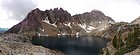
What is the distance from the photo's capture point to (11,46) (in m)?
99.4

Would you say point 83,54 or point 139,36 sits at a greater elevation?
point 139,36

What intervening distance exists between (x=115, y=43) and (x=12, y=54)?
7600 centimetres

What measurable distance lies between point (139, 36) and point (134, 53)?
52350 mm

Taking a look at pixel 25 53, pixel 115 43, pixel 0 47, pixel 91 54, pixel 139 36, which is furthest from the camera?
pixel 91 54

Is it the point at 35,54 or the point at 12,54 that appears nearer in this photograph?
the point at 12,54

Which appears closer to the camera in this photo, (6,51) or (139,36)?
(6,51)

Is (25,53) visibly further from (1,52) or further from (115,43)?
(115,43)

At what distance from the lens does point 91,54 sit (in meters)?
187

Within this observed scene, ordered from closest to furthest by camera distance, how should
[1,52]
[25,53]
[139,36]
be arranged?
[1,52] → [25,53] → [139,36]

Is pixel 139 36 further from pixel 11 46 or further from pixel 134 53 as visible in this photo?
pixel 11 46

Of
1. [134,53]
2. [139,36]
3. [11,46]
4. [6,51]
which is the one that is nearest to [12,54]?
[6,51]

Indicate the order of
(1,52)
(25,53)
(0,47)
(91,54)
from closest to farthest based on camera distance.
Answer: (1,52)
(0,47)
(25,53)
(91,54)

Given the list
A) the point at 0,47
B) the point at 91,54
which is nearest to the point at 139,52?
the point at 0,47

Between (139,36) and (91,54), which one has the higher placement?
(139,36)
